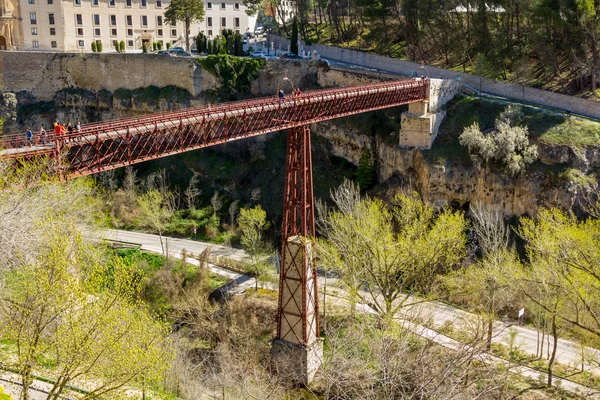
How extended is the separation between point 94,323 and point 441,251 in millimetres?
15554

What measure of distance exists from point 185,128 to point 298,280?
767cm

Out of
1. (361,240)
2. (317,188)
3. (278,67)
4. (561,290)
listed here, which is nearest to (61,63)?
(278,67)

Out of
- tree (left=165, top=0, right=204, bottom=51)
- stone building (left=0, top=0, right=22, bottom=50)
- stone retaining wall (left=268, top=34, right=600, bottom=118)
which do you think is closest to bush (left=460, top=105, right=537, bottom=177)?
stone retaining wall (left=268, top=34, right=600, bottom=118)

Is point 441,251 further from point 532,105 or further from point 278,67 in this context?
point 278,67

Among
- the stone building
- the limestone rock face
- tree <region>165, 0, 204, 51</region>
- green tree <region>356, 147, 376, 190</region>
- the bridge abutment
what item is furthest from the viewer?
tree <region>165, 0, 204, 51</region>

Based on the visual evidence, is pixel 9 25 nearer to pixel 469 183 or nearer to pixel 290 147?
pixel 290 147

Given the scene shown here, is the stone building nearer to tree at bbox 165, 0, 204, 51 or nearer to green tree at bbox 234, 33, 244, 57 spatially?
tree at bbox 165, 0, 204, 51

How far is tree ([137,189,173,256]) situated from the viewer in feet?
120

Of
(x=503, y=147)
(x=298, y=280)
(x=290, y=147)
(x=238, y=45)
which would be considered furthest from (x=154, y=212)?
(x=503, y=147)

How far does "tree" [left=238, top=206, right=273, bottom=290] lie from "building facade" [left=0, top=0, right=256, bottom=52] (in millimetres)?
30131

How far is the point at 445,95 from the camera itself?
3734 cm

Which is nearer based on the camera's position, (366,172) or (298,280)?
(298,280)

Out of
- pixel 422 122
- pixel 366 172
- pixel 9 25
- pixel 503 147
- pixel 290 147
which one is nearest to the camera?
pixel 290 147

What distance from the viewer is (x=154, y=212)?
123 feet
